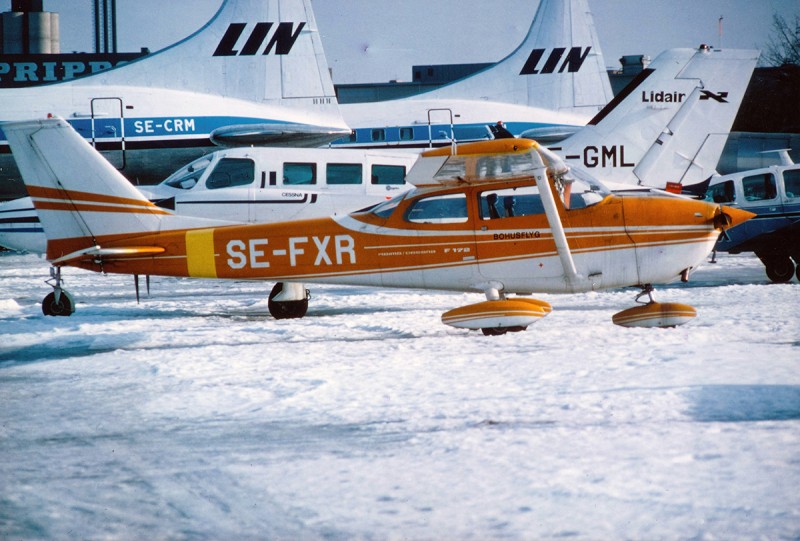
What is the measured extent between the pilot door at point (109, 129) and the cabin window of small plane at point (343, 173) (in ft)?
24.0

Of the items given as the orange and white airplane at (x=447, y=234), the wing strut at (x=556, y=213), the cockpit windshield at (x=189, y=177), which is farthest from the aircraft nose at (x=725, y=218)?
the cockpit windshield at (x=189, y=177)

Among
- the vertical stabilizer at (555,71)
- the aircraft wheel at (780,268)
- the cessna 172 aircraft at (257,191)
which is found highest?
the vertical stabilizer at (555,71)

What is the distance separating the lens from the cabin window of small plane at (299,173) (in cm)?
1266

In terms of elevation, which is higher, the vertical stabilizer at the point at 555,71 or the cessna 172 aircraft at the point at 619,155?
the vertical stabilizer at the point at 555,71

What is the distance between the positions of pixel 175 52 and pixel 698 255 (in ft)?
46.9

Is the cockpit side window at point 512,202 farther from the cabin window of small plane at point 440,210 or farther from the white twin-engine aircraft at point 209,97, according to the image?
the white twin-engine aircraft at point 209,97

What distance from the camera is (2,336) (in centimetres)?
898

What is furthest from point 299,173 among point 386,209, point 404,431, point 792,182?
point 404,431

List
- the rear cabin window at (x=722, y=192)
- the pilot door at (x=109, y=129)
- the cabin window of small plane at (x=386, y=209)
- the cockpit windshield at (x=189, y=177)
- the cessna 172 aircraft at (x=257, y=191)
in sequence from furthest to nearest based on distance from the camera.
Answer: the pilot door at (x=109, y=129)
the rear cabin window at (x=722, y=192)
the cockpit windshield at (x=189, y=177)
the cessna 172 aircraft at (x=257, y=191)
the cabin window of small plane at (x=386, y=209)

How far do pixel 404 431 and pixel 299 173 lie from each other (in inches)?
323

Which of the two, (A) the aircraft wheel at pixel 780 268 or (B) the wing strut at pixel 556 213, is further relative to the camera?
(A) the aircraft wheel at pixel 780 268

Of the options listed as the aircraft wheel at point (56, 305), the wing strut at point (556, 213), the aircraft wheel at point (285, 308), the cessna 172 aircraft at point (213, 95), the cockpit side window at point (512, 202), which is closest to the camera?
the wing strut at point (556, 213)

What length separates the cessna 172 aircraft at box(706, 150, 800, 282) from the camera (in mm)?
13320

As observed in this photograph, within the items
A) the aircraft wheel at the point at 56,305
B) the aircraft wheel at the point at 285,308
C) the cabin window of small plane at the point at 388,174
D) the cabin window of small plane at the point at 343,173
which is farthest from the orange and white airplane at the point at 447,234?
the cabin window of small plane at the point at 388,174
